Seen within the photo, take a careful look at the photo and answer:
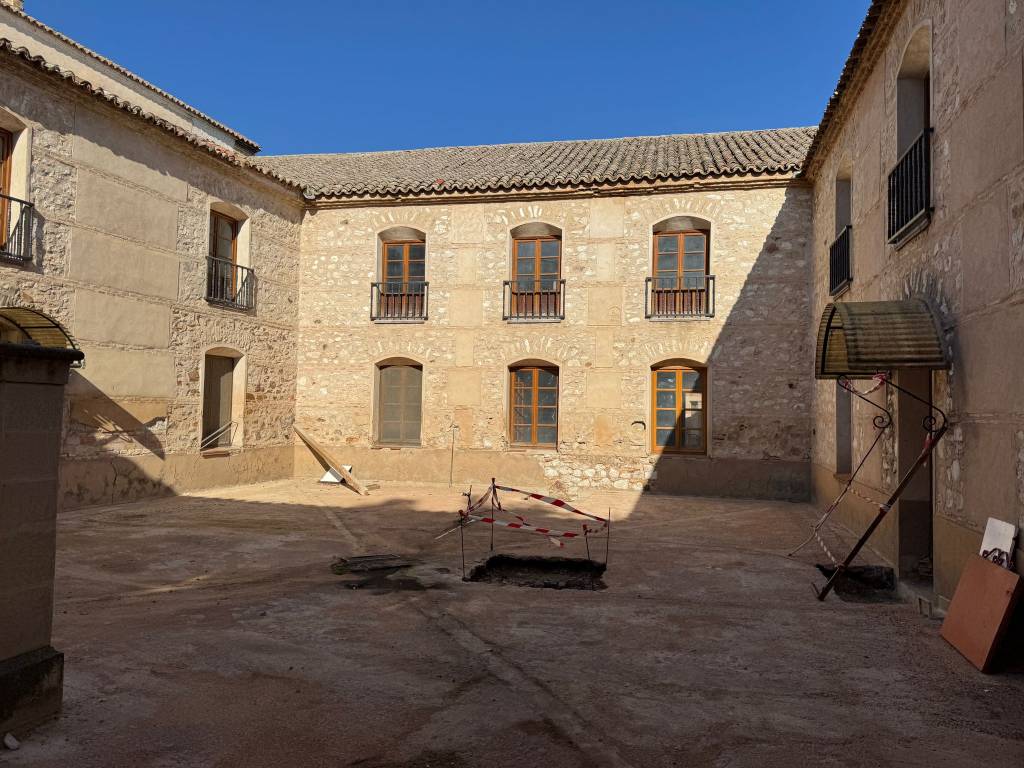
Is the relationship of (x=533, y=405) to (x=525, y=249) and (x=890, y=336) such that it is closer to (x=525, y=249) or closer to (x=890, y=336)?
(x=525, y=249)

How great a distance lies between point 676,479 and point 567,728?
9.93 m

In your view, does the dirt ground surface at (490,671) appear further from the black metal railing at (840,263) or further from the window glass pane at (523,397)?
the window glass pane at (523,397)

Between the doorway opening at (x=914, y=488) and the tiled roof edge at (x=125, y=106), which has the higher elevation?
the tiled roof edge at (x=125, y=106)

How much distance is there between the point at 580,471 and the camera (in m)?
13.4

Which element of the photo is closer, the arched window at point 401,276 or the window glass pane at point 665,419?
the window glass pane at point 665,419

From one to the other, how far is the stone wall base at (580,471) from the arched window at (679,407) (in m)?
0.35

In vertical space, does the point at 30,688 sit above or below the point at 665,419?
below

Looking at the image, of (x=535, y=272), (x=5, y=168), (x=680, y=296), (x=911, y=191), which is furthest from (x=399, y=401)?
(x=911, y=191)

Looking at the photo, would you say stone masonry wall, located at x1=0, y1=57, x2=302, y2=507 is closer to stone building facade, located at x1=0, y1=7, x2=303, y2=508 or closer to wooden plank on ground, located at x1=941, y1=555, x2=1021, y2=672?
stone building facade, located at x1=0, y1=7, x2=303, y2=508

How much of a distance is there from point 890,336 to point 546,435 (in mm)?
8767

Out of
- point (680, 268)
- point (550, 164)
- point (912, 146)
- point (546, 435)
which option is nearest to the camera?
point (912, 146)

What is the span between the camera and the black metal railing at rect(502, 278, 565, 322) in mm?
13672

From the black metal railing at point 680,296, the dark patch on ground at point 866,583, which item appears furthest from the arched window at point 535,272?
the dark patch on ground at point 866,583

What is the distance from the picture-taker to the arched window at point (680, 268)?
13094 millimetres
